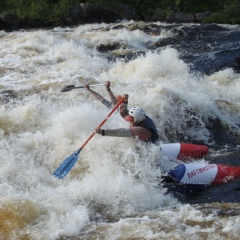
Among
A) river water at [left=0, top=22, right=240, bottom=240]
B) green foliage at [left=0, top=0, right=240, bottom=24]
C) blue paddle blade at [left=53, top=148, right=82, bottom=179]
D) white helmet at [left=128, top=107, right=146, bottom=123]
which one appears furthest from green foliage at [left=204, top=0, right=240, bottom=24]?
blue paddle blade at [left=53, top=148, right=82, bottom=179]

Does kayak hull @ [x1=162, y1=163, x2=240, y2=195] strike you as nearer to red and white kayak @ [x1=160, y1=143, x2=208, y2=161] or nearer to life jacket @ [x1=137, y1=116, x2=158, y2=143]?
red and white kayak @ [x1=160, y1=143, x2=208, y2=161]

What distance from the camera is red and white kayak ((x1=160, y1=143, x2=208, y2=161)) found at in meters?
6.43

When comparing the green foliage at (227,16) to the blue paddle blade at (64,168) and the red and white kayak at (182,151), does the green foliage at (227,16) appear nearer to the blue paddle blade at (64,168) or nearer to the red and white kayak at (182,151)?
the red and white kayak at (182,151)

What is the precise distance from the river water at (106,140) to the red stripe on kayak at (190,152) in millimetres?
313

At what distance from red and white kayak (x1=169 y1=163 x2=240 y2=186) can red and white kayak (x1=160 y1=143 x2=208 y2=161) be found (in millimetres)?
325

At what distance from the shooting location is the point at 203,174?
6117 mm

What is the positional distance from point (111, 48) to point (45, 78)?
14.9ft

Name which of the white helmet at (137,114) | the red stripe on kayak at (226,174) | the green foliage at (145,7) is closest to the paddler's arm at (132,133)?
the white helmet at (137,114)

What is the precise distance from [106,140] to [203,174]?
1.56 metres

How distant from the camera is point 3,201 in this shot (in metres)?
4.80

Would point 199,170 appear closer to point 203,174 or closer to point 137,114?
point 203,174

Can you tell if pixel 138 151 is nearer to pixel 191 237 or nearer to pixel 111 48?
pixel 191 237

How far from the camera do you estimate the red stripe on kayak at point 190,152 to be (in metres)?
6.54

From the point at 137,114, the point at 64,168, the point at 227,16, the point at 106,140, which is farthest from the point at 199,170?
the point at 227,16
